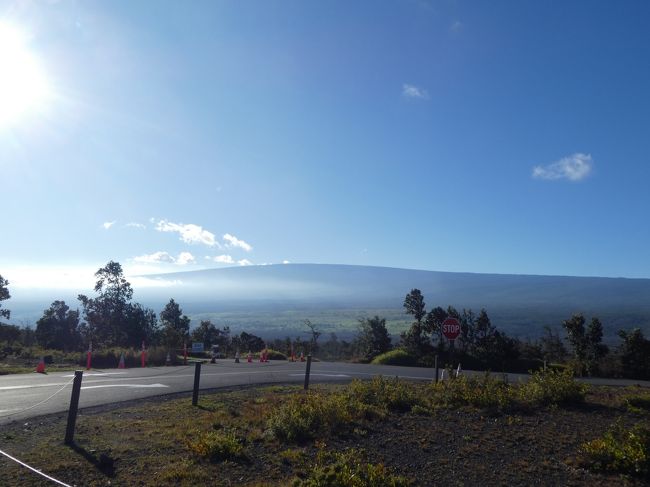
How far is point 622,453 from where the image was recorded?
6109mm

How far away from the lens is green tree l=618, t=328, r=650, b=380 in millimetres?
22375

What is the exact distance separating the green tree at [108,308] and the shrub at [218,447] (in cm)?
3789

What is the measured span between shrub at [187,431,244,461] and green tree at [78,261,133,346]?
3789 cm

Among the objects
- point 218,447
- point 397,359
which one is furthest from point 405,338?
point 218,447

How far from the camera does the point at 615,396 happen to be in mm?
10391

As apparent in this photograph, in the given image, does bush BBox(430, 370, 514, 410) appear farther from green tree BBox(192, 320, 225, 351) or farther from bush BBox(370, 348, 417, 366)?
green tree BBox(192, 320, 225, 351)

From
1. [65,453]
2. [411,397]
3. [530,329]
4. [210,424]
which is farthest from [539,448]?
[530,329]

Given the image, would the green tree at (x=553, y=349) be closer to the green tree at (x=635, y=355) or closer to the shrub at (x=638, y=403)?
the green tree at (x=635, y=355)

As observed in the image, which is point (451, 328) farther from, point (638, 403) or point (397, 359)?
point (397, 359)

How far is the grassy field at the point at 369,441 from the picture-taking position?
6102mm

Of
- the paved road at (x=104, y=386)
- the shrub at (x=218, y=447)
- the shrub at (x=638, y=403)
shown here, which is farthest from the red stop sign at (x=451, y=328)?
the shrub at (x=218, y=447)

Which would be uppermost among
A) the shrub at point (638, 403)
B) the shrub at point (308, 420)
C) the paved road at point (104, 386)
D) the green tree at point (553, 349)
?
the green tree at point (553, 349)

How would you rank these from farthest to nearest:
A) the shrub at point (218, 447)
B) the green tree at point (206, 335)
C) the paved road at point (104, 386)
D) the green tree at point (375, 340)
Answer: the green tree at point (206, 335) < the green tree at point (375, 340) < the paved road at point (104, 386) < the shrub at point (218, 447)

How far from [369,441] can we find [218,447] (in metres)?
2.19
